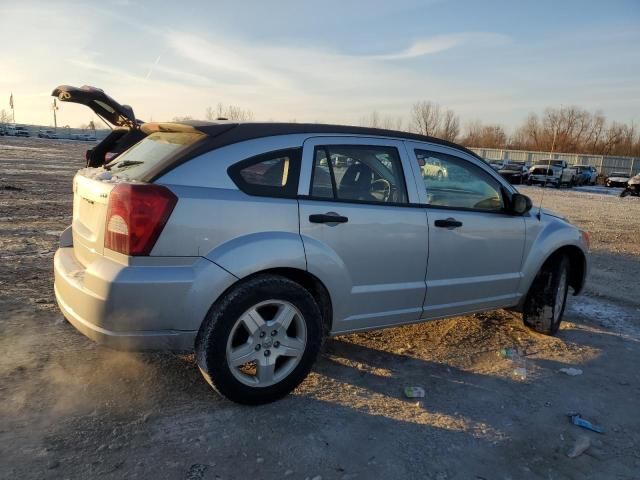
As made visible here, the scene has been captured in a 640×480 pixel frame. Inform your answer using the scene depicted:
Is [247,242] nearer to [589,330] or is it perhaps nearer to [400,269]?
[400,269]

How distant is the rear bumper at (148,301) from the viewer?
2777 mm

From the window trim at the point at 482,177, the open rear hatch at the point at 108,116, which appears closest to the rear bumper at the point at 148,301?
the window trim at the point at 482,177

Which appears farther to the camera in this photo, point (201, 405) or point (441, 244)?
point (441, 244)

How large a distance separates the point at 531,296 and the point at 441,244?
4.99 feet

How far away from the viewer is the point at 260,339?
10.3 ft

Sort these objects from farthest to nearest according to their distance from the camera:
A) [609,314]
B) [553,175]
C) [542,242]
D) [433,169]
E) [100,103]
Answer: [553,175]
[100,103]
[609,314]
[542,242]
[433,169]

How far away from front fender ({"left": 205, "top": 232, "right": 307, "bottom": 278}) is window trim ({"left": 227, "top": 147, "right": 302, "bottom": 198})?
10.2 inches

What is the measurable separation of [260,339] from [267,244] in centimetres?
60

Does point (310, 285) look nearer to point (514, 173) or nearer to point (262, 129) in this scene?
point (262, 129)

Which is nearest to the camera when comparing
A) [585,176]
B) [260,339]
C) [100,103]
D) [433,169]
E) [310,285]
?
[260,339]

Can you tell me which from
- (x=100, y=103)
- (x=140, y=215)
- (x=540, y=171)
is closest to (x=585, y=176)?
(x=540, y=171)

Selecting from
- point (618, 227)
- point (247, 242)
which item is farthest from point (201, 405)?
point (618, 227)

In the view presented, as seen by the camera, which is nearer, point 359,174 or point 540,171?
point 359,174

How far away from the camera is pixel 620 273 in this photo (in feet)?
24.1
